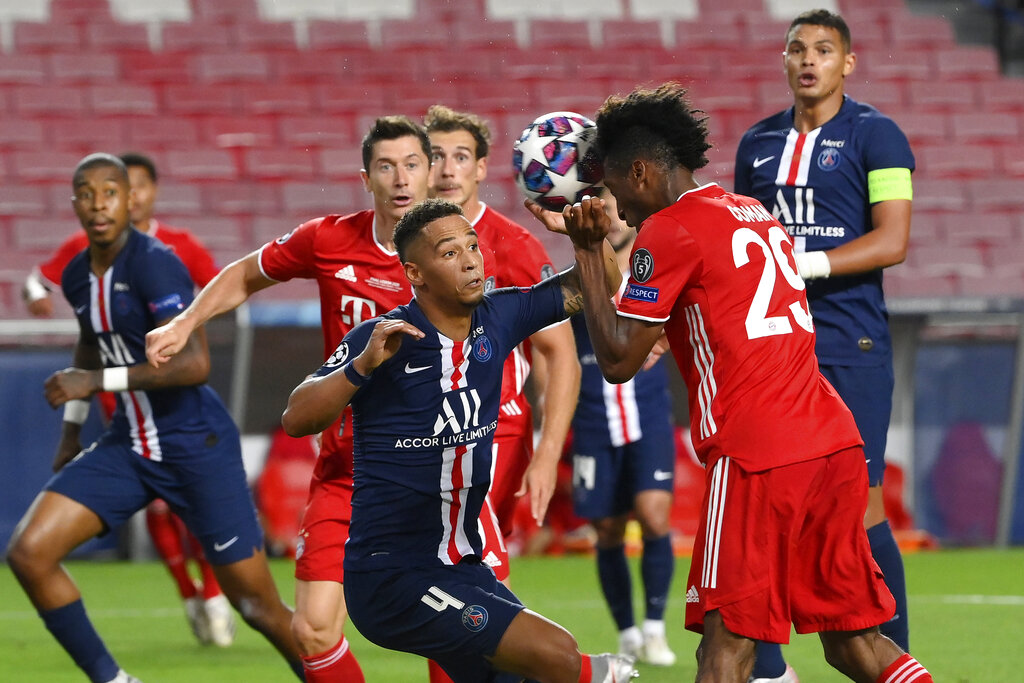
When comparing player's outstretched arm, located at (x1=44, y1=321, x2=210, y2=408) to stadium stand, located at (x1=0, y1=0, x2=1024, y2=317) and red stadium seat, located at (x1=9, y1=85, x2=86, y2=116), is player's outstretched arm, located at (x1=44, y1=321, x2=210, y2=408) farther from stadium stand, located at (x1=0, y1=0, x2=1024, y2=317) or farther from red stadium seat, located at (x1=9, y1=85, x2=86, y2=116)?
red stadium seat, located at (x1=9, y1=85, x2=86, y2=116)

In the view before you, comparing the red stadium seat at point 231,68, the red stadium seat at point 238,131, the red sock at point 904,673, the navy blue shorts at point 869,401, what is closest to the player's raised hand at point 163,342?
the navy blue shorts at point 869,401

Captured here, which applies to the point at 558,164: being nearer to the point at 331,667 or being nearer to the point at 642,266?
the point at 642,266

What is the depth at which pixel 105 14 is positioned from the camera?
1551 centimetres

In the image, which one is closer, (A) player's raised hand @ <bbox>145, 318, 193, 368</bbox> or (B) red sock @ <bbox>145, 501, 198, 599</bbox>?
A: (A) player's raised hand @ <bbox>145, 318, 193, 368</bbox>

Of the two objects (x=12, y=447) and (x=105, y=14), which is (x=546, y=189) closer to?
Result: (x=12, y=447)

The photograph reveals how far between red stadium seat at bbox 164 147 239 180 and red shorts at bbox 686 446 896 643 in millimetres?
10837

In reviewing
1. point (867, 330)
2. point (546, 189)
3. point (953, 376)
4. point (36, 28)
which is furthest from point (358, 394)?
point (36, 28)

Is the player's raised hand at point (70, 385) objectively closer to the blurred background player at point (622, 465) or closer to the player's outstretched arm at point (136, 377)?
the player's outstretched arm at point (136, 377)

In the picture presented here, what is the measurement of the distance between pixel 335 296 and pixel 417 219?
3.31 ft

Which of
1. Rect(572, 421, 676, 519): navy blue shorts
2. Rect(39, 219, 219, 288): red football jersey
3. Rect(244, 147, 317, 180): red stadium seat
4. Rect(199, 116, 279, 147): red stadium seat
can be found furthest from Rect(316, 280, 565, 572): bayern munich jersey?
Rect(199, 116, 279, 147): red stadium seat

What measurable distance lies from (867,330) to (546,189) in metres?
1.35

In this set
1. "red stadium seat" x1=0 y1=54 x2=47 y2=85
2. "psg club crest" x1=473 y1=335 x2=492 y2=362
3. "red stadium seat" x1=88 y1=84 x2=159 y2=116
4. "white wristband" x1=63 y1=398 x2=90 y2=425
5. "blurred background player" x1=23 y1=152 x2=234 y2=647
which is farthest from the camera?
"red stadium seat" x1=0 y1=54 x2=47 y2=85

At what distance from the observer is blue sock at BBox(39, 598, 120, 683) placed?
5.45 metres

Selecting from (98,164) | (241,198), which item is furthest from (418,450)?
(241,198)
